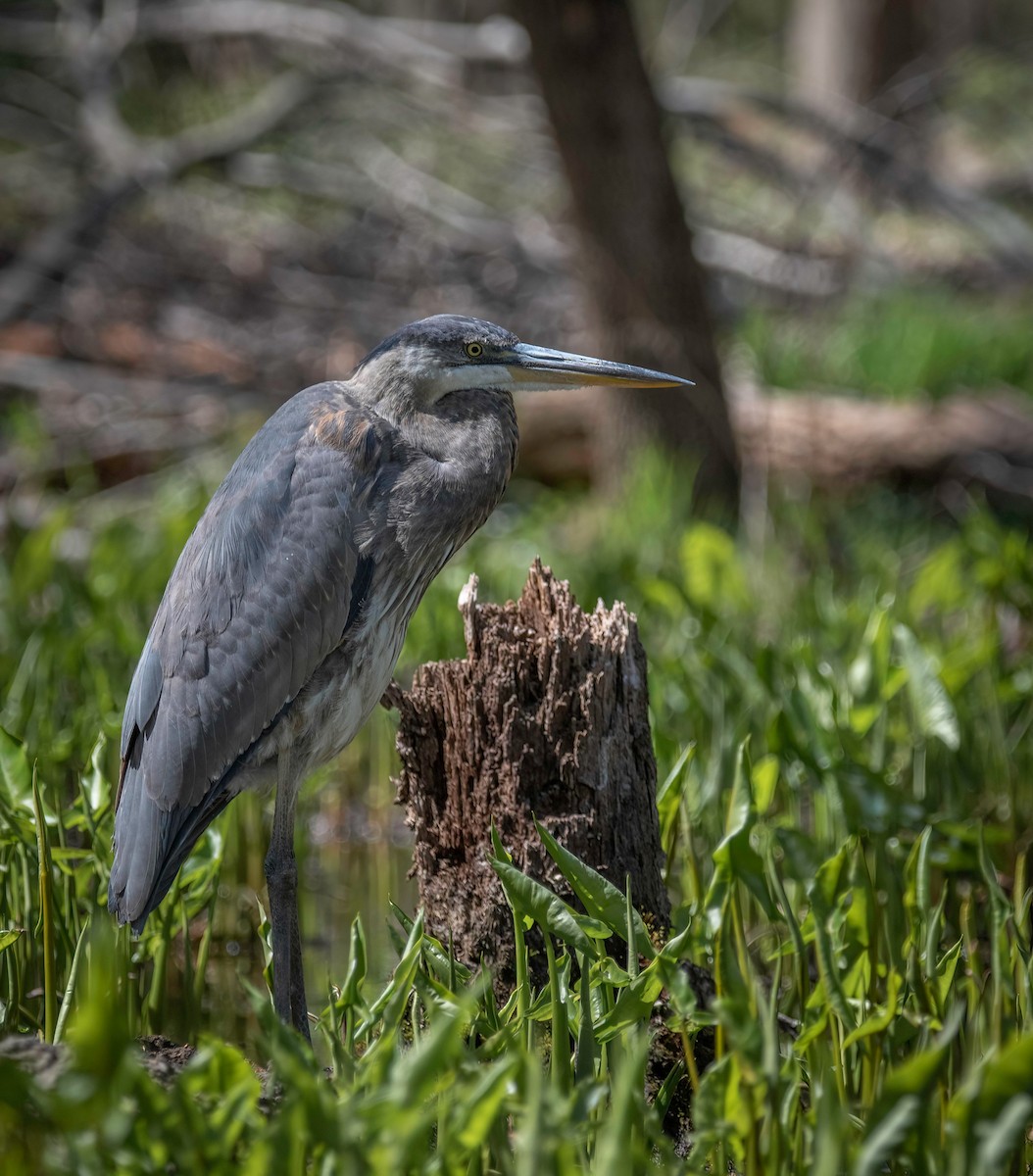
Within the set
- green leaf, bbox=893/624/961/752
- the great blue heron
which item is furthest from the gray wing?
green leaf, bbox=893/624/961/752

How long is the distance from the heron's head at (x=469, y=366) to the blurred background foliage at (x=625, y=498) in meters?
0.91

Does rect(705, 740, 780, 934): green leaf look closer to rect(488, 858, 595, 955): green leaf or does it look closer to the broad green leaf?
rect(488, 858, 595, 955): green leaf

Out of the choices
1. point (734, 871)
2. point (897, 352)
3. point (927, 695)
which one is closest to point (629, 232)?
point (897, 352)

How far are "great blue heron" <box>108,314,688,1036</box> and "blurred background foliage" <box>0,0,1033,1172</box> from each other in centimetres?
25

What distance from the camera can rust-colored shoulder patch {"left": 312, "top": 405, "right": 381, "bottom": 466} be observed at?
9.55 feet

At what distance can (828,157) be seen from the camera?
859 cm

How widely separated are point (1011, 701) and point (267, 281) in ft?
24.1

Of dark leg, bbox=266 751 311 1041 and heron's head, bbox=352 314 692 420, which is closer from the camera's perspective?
dark leg, bbox=266 751 311 1041

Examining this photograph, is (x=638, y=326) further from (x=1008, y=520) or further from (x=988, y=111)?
(x=988, y=111)

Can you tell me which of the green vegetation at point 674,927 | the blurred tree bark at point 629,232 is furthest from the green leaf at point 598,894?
the blurred tree bark at point 629,232

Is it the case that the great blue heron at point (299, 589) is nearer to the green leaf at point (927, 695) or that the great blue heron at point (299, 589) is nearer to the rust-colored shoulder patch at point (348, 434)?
the rust-colored shoulder patch at point (348, 434)

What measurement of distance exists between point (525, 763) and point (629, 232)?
437 centimetres

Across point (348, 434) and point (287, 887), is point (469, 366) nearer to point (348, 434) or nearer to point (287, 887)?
point (348, 434)

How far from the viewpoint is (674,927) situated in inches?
106
